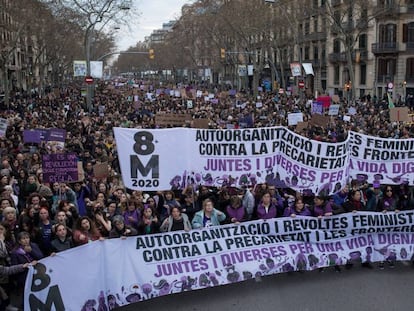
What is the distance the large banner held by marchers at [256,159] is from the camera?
780 cm

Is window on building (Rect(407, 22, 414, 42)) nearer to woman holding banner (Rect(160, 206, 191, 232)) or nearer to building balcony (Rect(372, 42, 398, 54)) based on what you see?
building balcony (Rect(372, 42, 398, 54))

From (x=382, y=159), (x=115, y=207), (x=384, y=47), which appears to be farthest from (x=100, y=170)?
(x=384, y=47)

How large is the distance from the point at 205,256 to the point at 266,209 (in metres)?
1.45

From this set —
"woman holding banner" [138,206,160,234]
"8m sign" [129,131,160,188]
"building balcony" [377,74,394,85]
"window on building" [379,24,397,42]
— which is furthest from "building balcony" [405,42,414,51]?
"woman holding banner" [138,206,160,234]

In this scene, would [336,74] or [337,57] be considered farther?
[336,74]

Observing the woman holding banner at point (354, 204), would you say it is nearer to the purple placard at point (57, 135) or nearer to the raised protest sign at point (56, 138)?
the raised protest sign at point (56, 138)

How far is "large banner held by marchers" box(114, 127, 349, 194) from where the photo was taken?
780 centimetres

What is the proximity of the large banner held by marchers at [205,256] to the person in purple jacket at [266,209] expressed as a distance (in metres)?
0.51

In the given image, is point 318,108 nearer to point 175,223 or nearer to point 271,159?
point 271,159

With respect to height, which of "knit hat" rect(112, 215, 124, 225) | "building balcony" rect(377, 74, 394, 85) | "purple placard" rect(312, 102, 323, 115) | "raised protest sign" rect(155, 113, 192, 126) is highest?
"building balcony" rect(377, 74, 394, 85)

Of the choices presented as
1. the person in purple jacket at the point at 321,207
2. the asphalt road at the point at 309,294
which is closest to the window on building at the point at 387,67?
the person in purple jacket at the point at 321,207

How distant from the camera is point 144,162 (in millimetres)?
7480

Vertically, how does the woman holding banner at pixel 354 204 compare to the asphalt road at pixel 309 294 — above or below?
above

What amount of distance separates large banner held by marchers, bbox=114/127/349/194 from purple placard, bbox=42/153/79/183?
96.6 inches
